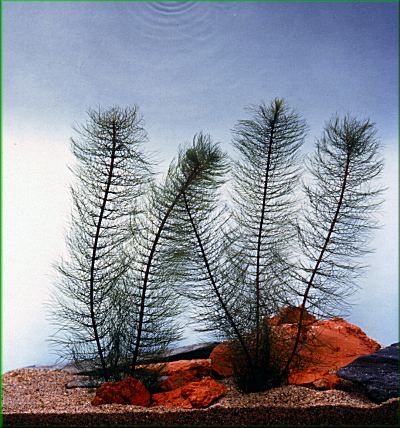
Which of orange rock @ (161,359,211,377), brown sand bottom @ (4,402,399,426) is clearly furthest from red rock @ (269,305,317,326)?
brown sand bottom @ (4,402,399,426)

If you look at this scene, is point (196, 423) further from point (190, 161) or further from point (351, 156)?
point (351, 156)

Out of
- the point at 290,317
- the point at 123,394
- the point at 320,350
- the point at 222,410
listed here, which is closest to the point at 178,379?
the point at 123,394

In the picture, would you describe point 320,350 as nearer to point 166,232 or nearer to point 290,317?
point 290,317

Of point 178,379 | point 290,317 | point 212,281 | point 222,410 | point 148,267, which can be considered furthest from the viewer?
point 178,379

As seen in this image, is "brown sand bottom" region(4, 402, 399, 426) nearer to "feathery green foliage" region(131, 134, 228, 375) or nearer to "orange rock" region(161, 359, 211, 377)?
"feathery green foliage" region(131, 134, 228, 375)

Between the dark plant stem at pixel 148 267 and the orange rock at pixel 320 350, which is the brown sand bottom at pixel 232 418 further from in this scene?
the dark plant stem at pixel 148 267

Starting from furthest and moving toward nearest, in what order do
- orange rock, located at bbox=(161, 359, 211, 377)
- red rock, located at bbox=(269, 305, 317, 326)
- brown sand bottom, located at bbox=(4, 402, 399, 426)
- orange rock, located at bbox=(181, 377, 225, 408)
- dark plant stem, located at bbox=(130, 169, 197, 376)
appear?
orange rock, located at bbox=(161, 359, 211, 377)
red rock, located at bbox=(269, 305, 317, 326)
dark plant stem, located at bbox=(130, 169, 197, 376)
orange rock, located at bbox=(181, 377, 225, 408)
brown sand bottom, located at bbox=(4, 402, 399, 426)
